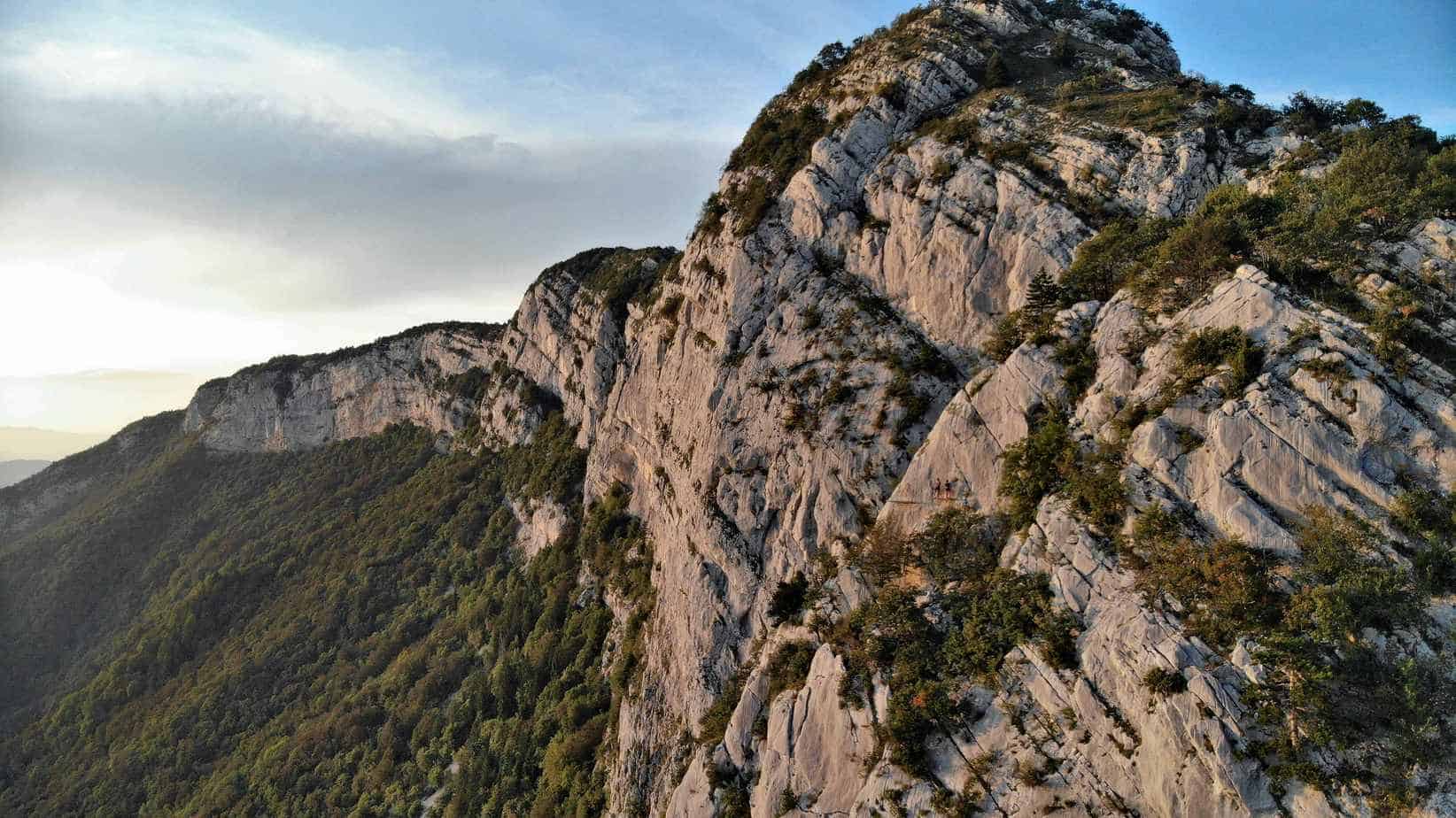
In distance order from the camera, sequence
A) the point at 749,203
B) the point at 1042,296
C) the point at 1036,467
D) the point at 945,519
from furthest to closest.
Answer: the point at 749,203, the point at 1042,296, the point at 945,519, the point at 1036,467

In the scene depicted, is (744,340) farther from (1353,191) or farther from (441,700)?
(441,700)

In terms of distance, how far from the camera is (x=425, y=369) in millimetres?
92875

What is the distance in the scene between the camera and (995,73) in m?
38.8

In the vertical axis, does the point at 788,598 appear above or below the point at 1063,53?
below

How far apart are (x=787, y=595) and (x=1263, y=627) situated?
1794cm

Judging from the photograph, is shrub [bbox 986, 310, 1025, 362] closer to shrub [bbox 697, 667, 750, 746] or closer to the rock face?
the rock face

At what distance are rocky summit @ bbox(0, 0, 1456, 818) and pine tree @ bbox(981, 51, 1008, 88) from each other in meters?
0.35

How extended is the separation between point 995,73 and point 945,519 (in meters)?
30.8

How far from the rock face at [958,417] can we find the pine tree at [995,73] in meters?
0.99

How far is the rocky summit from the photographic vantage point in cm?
1584

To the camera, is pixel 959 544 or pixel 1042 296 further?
pixel 1042 296

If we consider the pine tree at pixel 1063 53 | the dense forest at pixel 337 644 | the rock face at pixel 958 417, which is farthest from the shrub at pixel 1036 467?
the pine tree at pixel 1063 53

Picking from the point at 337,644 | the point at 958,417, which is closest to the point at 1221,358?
the point at 958,417

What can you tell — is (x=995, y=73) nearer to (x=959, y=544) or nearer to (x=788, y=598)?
(x=959, y=544)
